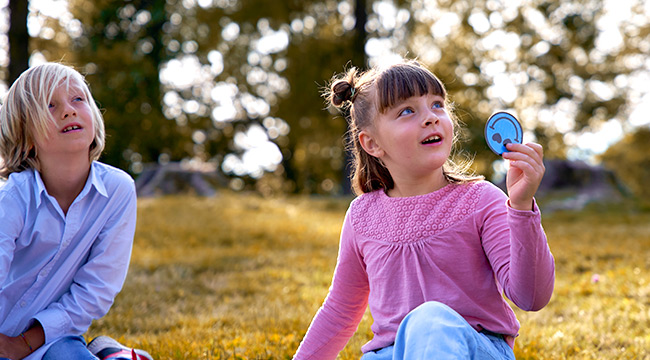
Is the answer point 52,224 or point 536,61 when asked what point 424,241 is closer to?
point 52,224

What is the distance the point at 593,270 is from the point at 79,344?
4902mm

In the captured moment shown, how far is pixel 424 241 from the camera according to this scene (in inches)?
84.5

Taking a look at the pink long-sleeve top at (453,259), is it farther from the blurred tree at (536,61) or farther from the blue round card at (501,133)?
the blurred tree at (536,61)

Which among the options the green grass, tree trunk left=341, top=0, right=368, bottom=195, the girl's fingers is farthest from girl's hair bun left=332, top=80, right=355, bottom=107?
tree trunk left=341, top=0, right=368, bottom=195

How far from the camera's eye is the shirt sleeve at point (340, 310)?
2.45m

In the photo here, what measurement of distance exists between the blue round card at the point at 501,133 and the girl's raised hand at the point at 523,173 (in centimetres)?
9

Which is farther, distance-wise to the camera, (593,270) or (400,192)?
(593,270)

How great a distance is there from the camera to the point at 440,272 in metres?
2.09

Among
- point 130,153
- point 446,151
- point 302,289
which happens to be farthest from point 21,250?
point 130,153

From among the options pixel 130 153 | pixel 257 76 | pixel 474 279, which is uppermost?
pixel 474 279

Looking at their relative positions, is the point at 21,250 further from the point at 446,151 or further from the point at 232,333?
the point at 446,151

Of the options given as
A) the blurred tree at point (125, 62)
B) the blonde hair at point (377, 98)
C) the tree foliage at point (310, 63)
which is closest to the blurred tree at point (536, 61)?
the tree foliage at point (310, 63)

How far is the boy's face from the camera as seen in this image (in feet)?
8.63

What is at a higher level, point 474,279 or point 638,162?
point 474,279
